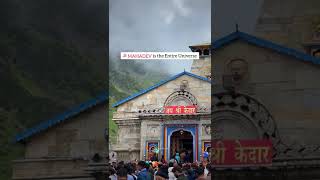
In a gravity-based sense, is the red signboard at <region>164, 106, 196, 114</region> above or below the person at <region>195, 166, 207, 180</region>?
above

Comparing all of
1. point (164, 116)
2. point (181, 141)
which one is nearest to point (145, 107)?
point (164, 116)

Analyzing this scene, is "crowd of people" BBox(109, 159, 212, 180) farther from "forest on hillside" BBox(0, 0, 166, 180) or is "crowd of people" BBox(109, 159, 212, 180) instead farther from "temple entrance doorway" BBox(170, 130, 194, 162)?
"temple entrance doorway" BBox(170, 130, 194, 162)

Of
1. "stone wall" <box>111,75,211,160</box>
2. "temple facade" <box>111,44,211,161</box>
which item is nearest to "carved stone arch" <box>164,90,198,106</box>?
"temple facade" <box>111,44,211,161</box>

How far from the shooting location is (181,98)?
1585 centimetres

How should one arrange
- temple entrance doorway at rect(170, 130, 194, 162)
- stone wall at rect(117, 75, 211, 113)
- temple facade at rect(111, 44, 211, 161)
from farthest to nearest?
stone wall at rect(117, 75, 211, 113) < temple facade at rect(111, 44, 211, 161) < temple entrance doorway at rect(170, 130, 194, 162)

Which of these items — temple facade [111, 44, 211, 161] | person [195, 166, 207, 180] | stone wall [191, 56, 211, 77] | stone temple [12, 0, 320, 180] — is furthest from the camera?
stone wall [191, 56, 211, 77]

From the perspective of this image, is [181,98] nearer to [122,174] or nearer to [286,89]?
[286,89]

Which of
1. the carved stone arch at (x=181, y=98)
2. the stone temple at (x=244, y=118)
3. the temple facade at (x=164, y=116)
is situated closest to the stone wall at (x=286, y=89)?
the stone temple at (x=244, y=118)

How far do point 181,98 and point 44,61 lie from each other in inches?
321

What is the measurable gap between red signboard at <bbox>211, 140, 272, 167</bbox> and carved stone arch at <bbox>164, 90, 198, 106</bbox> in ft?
28.5

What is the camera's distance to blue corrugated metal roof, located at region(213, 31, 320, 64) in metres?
7.08

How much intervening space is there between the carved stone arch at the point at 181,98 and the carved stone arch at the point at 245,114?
27.7 feet

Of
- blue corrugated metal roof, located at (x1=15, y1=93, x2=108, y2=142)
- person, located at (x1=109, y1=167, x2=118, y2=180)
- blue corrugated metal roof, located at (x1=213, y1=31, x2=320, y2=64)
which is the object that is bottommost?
person, located at (x1=109, y1=167, x2=118, y2=180)

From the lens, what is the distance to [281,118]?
7.11 meters
